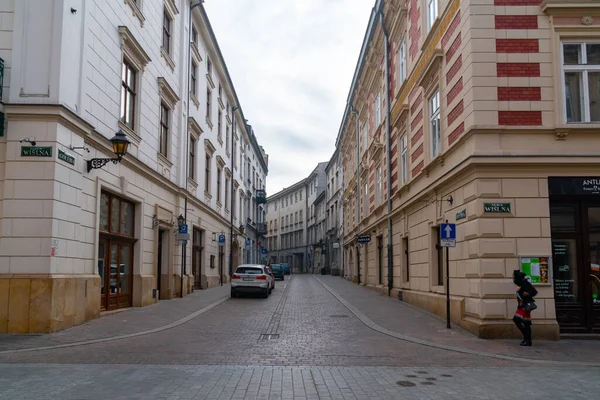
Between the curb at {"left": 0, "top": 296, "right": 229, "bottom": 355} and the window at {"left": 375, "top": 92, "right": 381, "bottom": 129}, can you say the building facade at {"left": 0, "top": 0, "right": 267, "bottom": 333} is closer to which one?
the curb at {"left": 0, "top": 296, "right": 229, "bottom": 355}

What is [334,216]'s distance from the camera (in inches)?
2229

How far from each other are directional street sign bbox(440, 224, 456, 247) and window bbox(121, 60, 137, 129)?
9.73 meters

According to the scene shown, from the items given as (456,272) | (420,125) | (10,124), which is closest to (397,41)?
(420,125)

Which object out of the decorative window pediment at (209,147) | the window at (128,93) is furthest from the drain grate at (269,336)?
the decorative window pediment at (209,147)

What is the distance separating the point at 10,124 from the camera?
11.3 metres

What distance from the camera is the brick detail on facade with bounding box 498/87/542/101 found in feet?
38.8

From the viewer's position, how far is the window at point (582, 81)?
11942mm

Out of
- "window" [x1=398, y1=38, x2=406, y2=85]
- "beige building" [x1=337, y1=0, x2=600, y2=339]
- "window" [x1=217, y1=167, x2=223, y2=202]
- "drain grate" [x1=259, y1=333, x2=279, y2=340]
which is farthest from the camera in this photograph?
"window" [x1=217, y1=167, x2=223, y2=202]

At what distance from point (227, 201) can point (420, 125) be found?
21537mm

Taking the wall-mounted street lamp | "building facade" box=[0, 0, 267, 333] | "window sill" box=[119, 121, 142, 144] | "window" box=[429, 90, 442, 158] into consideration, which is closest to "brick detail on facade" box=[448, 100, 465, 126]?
"window" box=[429, 90, 442, 158]

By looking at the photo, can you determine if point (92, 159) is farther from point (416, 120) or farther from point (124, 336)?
point (416, 120)

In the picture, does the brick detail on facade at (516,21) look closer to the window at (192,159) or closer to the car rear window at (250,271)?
the car rear window at (250,271)

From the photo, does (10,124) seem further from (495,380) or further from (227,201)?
(227,201)

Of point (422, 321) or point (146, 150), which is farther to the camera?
point (146, 150)
